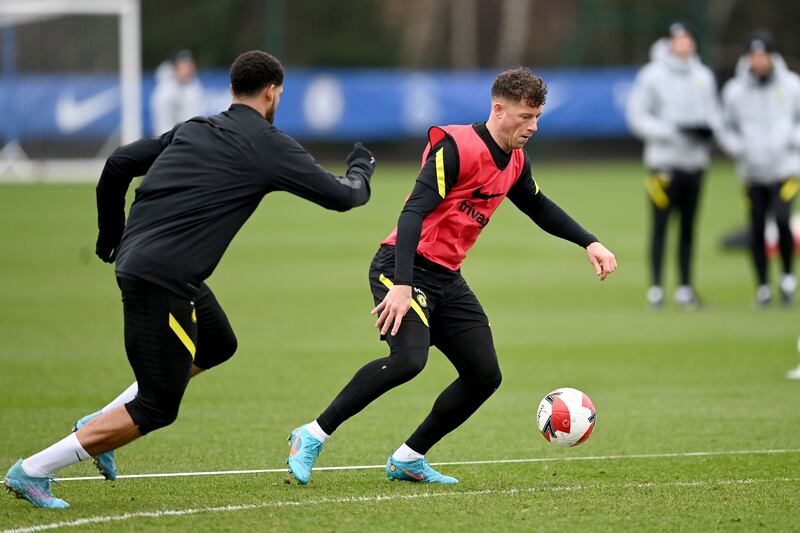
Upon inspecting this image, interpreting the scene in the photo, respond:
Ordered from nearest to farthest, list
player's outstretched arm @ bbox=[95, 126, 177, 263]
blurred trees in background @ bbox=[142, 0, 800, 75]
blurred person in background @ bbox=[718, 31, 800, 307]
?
1. player's outstretched arm @ bbox=[95, 126, 177, 263]
2. blurred person in background @ bbox=[718, 31, 800, 307]
3. blurred trees in background @ bbox=[142, 0, 800, 75]

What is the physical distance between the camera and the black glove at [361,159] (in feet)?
20.9

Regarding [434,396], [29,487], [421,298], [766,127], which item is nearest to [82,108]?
[766,127]

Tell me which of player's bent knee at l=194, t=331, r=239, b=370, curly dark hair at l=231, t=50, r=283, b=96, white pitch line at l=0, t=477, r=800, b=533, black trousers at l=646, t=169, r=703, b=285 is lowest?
black trousers at l=646, t=169, r=703, b=285

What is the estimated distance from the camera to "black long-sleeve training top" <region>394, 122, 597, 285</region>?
6.32 meters

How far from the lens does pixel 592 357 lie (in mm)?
11445

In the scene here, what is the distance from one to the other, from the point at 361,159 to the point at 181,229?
3.42ft

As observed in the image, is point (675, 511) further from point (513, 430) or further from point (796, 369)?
point (796, 369)

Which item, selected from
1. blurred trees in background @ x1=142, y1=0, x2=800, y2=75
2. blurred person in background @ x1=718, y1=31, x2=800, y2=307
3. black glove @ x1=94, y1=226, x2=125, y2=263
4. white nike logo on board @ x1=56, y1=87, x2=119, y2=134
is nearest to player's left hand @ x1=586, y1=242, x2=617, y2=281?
black glove @ x1=94, y1=226, x2=125, y2=263

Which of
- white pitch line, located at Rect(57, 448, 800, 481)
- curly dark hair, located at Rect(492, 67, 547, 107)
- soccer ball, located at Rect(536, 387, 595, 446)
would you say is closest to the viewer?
curly dark hair, located at Rect(492, 67, 547, 107)

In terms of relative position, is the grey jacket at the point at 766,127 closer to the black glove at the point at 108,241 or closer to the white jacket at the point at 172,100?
the black glove at the point at 108,241

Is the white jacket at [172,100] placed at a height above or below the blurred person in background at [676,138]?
below

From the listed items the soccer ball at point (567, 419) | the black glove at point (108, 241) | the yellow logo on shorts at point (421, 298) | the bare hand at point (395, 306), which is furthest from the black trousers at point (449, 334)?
the black glove at point (108, 241)

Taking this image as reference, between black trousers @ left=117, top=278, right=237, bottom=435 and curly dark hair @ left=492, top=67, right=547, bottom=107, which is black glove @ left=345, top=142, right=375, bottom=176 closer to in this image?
curly dark hair @ left=492, top=67, right=547, bottom=107

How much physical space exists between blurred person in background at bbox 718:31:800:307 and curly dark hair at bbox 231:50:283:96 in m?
9.48
